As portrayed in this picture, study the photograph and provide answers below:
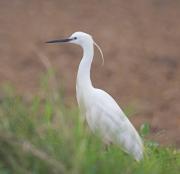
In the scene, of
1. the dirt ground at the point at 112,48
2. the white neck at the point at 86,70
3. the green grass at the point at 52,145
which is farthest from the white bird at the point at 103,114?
the dirt ground at the point at 112,48

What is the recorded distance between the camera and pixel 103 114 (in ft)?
32.3

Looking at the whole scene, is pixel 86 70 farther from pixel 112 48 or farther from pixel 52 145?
pixel 112 48

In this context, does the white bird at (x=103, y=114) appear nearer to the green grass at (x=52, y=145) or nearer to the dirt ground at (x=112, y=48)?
the green grass at (x=52, y=145)

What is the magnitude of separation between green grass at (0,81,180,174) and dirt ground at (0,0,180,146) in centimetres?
600

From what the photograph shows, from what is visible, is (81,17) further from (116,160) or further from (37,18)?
(116,160)

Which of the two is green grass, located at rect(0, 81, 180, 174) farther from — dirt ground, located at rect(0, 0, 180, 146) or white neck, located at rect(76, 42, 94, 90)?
dirt ground, located at rect(0, 0, 180, 146)

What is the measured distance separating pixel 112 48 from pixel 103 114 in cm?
686

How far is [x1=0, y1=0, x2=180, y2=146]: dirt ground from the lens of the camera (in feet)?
49.5

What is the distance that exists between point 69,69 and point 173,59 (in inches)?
62.2

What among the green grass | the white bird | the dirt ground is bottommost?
→ the dirt ground

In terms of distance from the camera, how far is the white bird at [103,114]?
882cm

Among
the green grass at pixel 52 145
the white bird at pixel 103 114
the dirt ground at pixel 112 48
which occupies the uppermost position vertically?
the green grass at pixel 52 145

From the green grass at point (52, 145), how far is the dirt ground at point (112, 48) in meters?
6.00

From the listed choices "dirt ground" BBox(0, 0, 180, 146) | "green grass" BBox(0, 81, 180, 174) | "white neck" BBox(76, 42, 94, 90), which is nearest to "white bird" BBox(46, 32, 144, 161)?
"white neck" BBox(76, 42, 94, 90)
